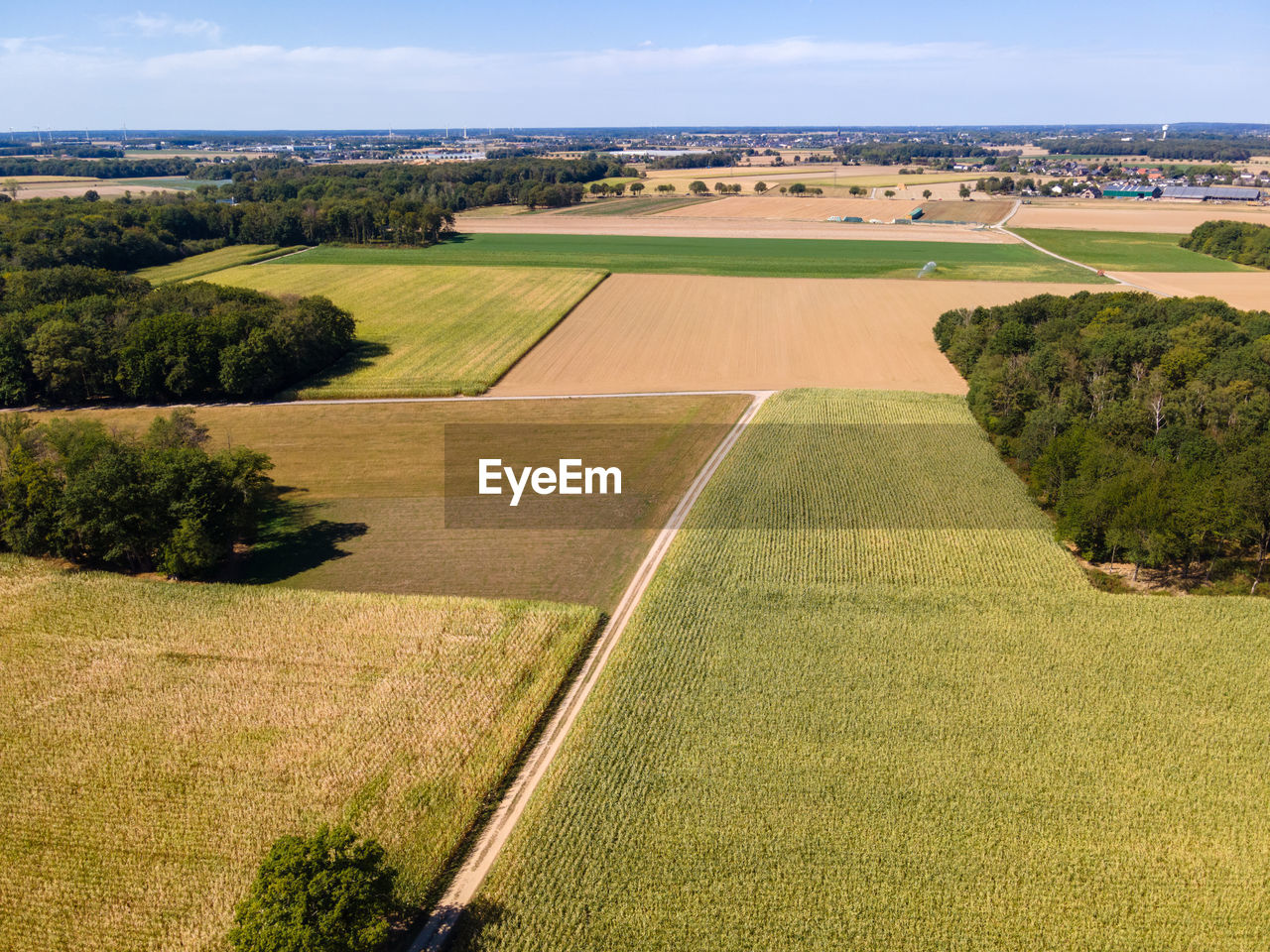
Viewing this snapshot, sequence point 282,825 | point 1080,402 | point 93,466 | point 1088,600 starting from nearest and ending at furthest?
point 282,825
point 1088,600
point 93,466
point 1080,402

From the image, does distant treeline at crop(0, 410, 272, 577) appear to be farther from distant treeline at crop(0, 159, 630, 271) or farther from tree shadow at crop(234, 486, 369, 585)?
distant treeline at crop(0, 159, 630, 271)

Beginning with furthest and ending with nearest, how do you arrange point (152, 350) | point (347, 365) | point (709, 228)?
1. point (709, 228)
2. point (347, 365)
3. point (152, 350)

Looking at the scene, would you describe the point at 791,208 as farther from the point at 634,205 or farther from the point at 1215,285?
the point at 1215,285

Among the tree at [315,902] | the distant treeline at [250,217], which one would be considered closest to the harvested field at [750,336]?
the tree at [315,902]

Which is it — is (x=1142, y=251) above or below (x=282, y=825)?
above

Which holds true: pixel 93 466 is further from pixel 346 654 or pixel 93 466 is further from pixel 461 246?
pixel 461 246

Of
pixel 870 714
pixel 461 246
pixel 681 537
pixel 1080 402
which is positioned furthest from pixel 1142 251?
pixel 870 714

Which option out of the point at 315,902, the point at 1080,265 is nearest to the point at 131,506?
the point at 315,902
